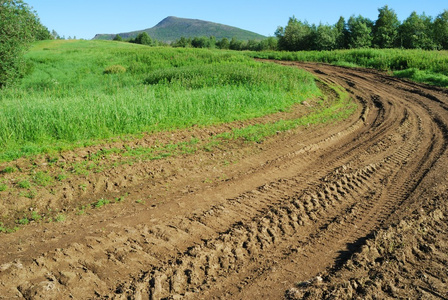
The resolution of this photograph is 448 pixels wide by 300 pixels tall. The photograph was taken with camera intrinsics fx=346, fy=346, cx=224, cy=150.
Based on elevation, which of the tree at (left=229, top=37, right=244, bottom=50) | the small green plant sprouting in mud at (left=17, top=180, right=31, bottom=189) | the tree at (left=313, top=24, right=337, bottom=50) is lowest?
the small green plant sprouting in mud at (left=17, top=180, right=31, bottom=189)

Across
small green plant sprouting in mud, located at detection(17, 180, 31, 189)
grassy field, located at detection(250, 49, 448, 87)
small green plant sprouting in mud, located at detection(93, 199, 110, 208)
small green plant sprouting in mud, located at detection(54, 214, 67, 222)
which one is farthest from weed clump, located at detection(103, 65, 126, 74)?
small green plant sprouting in mud, located at detection(54, 214, 67, 222)

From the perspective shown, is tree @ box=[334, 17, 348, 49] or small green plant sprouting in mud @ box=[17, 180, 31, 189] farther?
tree @ box=[334, 17, 348, 49]

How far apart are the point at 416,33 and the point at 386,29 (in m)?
4.15

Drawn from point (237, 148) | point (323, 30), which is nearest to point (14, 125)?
point (237, 148)

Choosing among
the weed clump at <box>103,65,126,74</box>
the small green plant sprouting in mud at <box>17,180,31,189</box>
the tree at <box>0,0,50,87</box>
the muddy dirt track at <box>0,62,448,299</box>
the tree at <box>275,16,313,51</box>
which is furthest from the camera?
the tree at <box>275,16,313,51</box>

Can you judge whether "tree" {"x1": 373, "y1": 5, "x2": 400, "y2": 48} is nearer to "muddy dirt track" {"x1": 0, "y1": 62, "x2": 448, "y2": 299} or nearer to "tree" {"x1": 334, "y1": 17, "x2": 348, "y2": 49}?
"tree" {"x1": 334, "y1": 17, "x2": 348, "y2": 49}

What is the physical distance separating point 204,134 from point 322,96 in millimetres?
9486

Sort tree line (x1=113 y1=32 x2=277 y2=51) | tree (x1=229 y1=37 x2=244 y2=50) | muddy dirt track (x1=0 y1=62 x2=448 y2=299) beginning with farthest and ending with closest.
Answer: tree (x1=229 y1=37 x2=244 y2=50), tree line (x1=113 y1=32 x2=277 y2=51), muddy dirt track (x1=0 y1=62 x2=448 y2=299)

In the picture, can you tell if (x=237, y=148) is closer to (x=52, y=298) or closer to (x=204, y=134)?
(x=204, y=134)

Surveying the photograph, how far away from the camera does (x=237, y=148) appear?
30.2ft

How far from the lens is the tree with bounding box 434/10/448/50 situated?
49.9m

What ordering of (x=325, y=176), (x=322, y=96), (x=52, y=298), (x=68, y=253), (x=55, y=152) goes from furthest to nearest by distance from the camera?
1. (x=322, y=96)
2. (x=55, y=152)
3. (x=325, y=176)
4. (x=68, y=253)
5. (x=52, y=298)

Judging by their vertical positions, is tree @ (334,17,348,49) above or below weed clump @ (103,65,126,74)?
above

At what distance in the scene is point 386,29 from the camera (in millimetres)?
52125
